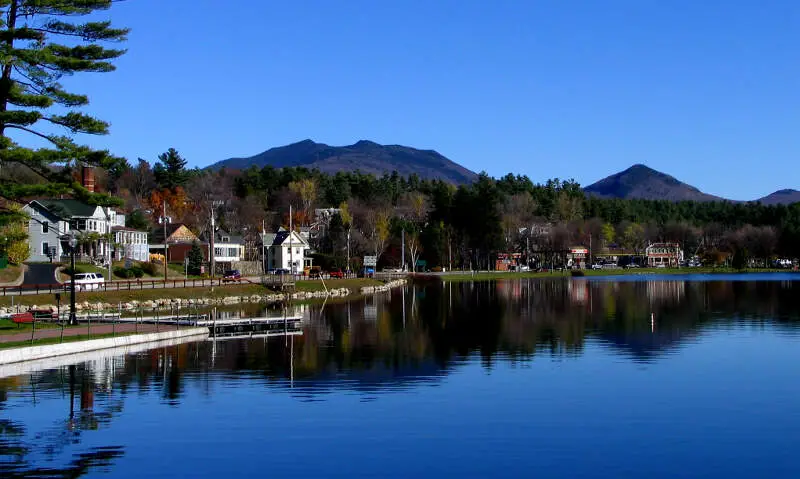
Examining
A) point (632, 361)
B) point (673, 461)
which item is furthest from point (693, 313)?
point (673, 461)

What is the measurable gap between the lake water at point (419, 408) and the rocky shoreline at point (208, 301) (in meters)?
20.8

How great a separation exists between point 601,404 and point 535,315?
40582 mm

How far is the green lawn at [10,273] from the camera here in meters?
76.3

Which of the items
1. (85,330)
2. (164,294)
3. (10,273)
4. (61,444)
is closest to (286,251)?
(10,273)

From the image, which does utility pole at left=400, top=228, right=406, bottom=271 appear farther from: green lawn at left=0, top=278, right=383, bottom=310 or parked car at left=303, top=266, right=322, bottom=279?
green lawn at left=0, top=278, right=383, bottom=310

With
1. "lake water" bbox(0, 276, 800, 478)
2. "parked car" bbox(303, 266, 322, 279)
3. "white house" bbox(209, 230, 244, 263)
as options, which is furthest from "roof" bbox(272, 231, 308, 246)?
"lake water" bbox(0, 276, 800, 478)

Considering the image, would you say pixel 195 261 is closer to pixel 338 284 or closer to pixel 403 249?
pixel 338 284

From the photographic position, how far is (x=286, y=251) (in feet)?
422

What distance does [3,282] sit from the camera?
75.6m

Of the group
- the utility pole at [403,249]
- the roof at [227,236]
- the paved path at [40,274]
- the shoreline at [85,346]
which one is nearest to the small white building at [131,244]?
the roof at [227,236]

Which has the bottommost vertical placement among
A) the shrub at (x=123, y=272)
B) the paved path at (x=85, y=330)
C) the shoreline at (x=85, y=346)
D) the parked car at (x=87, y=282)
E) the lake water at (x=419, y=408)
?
the lake water at (x=419, y=408)

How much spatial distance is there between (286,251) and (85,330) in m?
83.2

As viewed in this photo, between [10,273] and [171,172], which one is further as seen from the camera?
[171,172]

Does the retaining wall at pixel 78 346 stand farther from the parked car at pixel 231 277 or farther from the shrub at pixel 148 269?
the shrub at pixel 148 269
